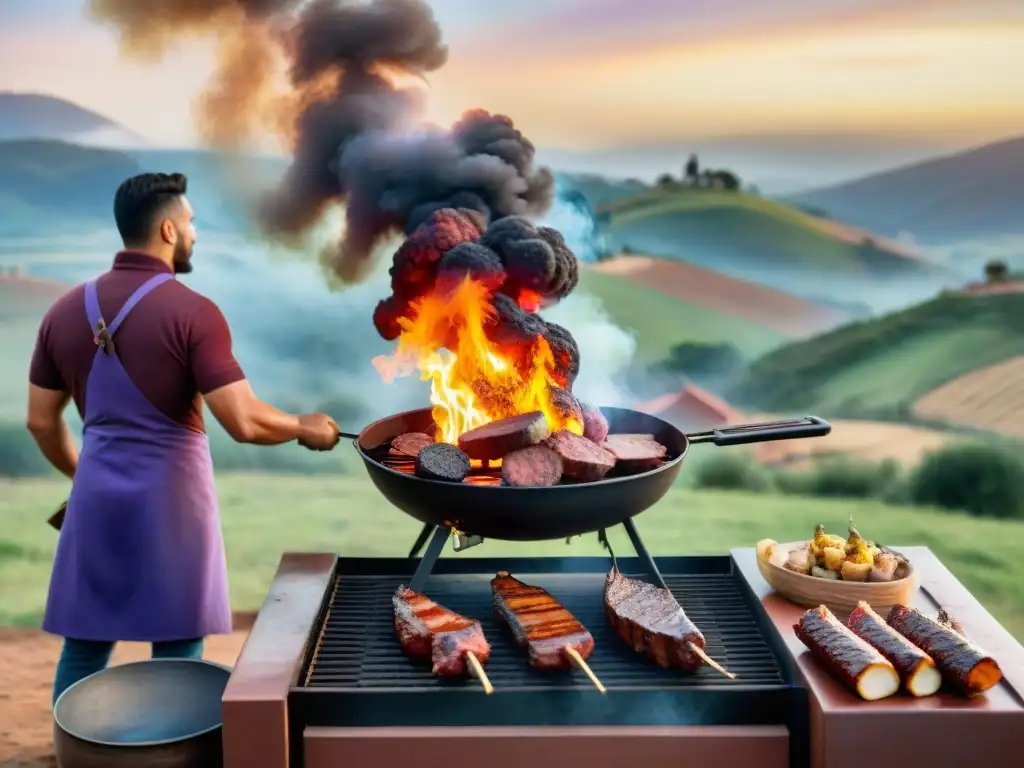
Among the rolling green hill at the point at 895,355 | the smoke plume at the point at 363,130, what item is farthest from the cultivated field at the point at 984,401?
the smoke plume at the point at 363,130

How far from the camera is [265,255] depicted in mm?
7324

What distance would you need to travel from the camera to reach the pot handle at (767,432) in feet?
9.44

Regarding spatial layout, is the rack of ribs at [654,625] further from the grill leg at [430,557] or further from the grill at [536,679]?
the grill leg at [430,557]

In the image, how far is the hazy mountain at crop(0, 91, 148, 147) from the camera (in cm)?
715

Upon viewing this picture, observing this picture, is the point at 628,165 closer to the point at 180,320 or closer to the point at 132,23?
the point at 132,23

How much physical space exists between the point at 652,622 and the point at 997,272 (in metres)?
6.05

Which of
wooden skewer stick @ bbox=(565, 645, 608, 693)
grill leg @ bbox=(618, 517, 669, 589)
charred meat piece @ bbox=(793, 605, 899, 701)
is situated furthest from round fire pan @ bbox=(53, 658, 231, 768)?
charred meat piece @ bbox=(793, 605, 899, 701)

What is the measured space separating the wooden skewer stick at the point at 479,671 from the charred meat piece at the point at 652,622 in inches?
15.8

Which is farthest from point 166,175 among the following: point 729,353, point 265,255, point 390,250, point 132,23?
point 729,353

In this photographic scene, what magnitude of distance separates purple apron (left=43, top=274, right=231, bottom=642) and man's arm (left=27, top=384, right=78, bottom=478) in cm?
19

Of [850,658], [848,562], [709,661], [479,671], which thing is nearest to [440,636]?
[479,671]

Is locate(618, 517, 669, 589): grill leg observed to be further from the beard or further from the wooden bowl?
the beard

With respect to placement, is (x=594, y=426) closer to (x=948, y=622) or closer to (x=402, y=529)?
(x=948, y=622)

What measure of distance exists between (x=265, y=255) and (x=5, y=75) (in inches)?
85.0
